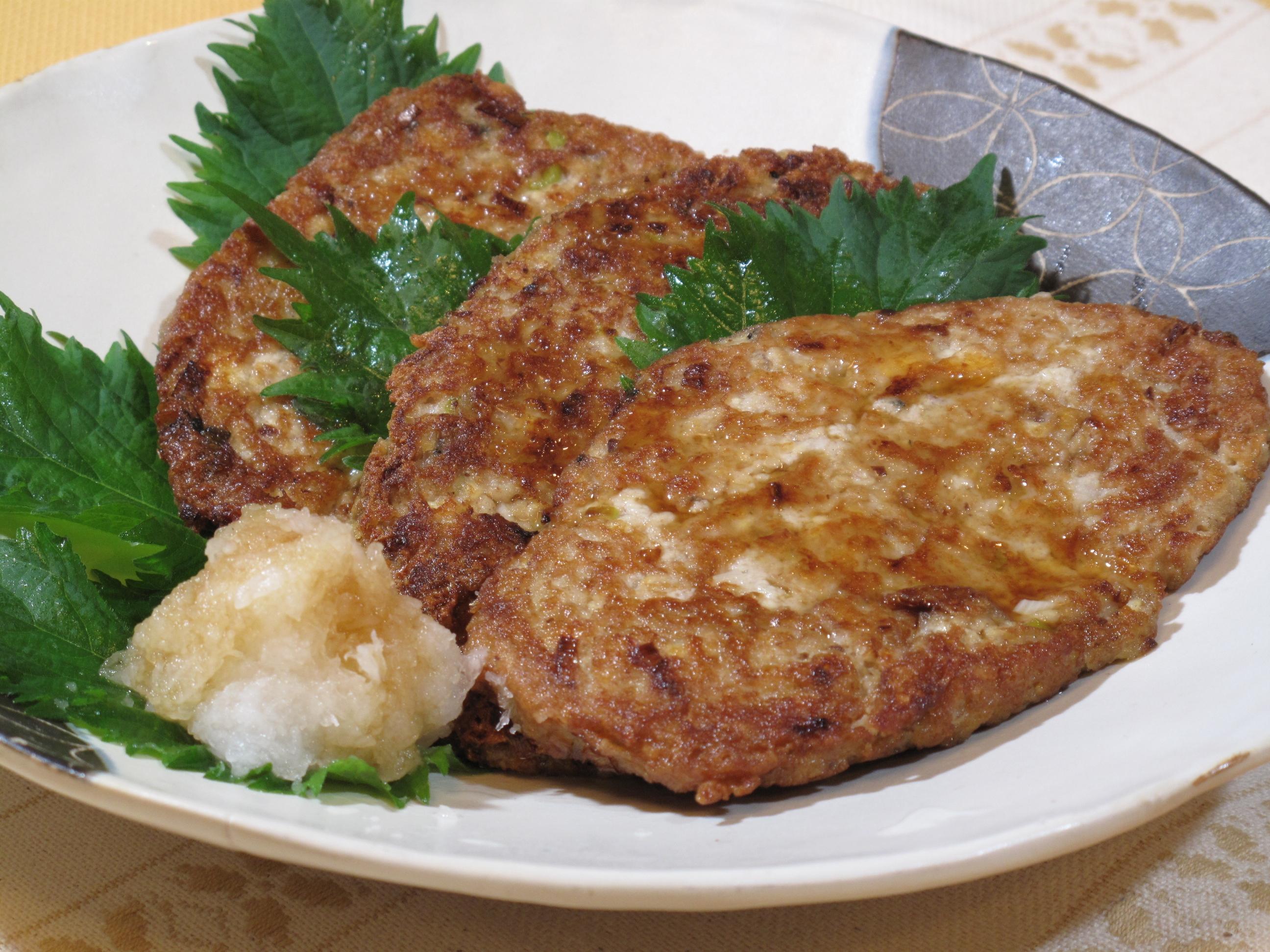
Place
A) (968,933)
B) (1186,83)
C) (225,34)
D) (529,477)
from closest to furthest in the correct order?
(968,933) < (529,477) < (225,34) < (1186,83)

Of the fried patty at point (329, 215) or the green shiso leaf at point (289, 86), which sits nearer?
the fried patty at point (329, 215)

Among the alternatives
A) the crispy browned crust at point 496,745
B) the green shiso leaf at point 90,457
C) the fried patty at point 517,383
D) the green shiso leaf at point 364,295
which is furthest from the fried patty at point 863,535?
the green shiso leaf at point 90,457

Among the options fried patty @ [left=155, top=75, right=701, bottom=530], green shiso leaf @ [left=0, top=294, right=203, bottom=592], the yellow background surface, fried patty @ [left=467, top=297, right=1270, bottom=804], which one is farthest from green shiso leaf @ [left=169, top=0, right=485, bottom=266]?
fried patty @ [left=467, top=297, right=1270, bottom=804]

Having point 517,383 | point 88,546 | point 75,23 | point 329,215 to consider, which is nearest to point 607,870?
point 517,383

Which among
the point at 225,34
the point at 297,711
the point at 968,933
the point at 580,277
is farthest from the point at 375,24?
the point at 968,933

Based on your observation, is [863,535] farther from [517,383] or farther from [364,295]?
[364,295]

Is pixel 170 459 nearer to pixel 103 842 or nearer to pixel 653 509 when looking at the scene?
pixel 103 842

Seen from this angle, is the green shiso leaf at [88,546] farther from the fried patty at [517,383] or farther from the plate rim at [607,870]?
the fried patty at [517,383]
